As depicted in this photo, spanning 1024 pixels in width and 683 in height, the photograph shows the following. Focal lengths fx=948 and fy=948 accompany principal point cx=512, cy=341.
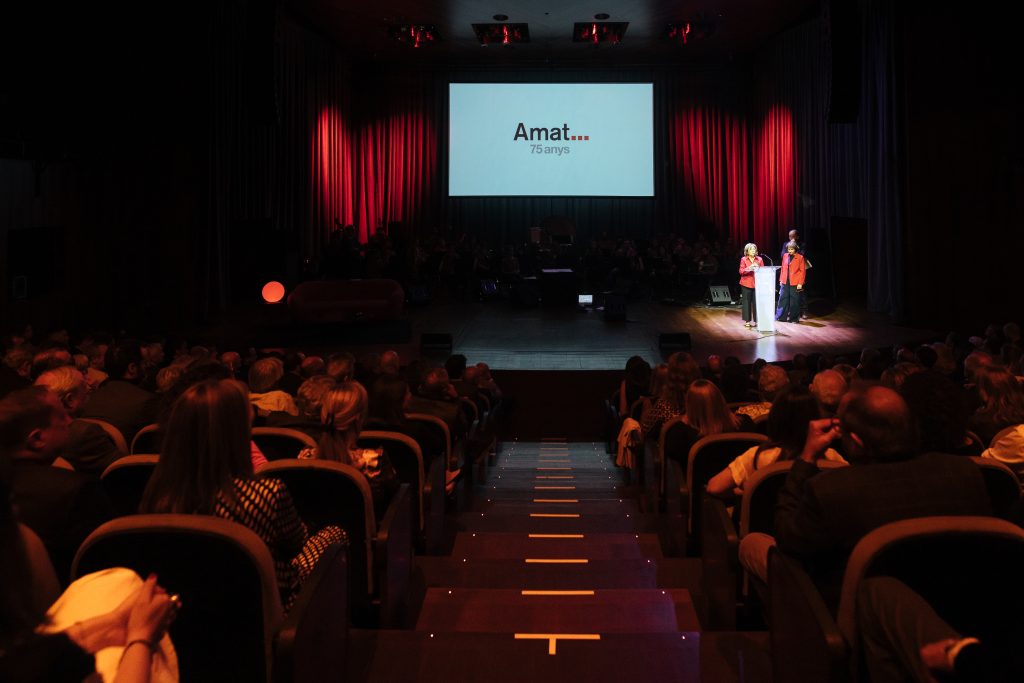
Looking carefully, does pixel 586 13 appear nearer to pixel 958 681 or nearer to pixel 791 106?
pixel 791 106

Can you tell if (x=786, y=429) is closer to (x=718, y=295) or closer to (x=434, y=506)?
(x=434, y=506)

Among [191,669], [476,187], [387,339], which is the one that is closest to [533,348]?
[387,339]

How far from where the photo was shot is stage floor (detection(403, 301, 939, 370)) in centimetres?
991

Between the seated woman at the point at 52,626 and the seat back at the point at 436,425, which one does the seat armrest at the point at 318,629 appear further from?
the seat back at the point at 436,425

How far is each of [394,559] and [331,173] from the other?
14.6m

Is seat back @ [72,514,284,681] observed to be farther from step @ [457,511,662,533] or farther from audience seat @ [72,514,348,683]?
step @ [457,511,662,533]

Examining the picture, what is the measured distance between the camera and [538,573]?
329cm

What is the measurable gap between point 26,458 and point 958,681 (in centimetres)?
190

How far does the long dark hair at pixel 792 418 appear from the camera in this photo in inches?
101

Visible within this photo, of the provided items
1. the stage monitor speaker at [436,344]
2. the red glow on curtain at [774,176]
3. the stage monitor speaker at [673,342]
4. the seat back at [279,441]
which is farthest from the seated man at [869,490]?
the red glow on curtain at [774,176]

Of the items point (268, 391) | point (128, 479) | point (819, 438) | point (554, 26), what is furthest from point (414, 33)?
point (819, 438)

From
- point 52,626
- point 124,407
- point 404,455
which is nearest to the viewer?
point 52,626

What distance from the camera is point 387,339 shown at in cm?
1078

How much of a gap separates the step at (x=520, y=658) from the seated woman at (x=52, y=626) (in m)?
0.91
